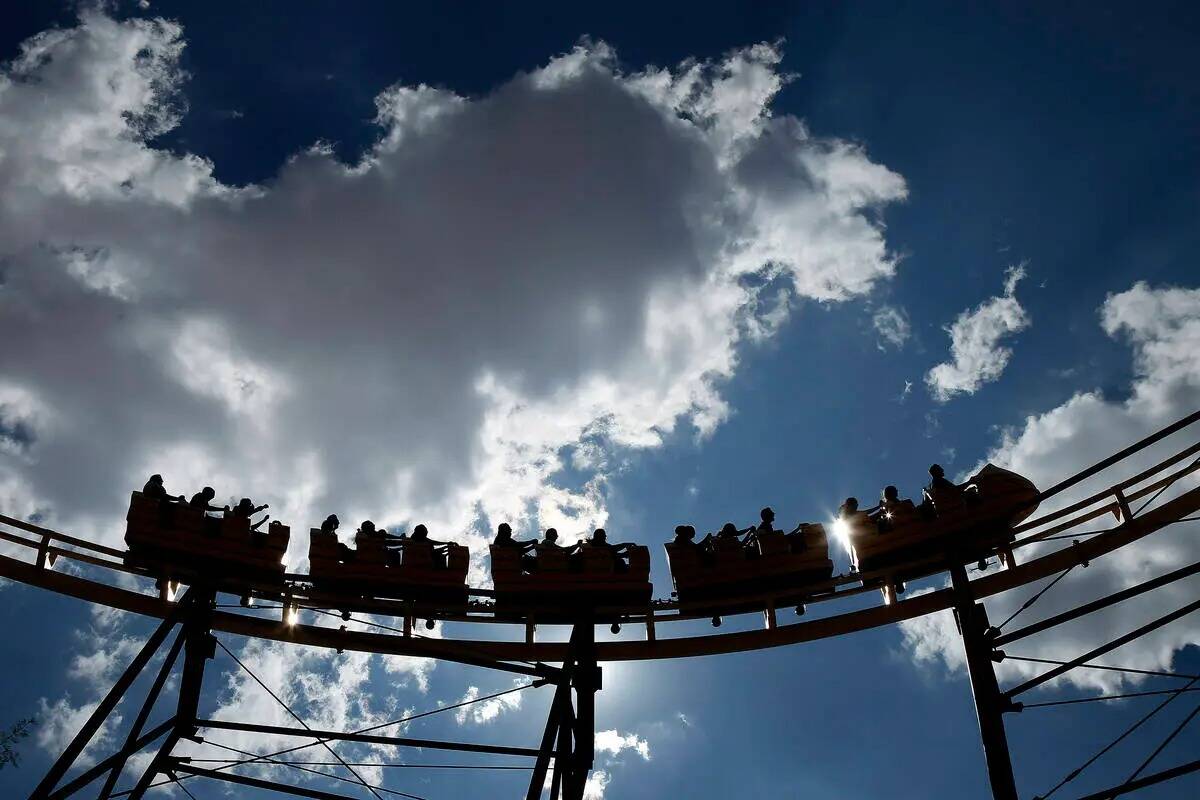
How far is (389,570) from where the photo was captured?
13477mm

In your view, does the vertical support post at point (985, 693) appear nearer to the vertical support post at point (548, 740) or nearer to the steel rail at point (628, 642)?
the steel rail at point (628, 642)

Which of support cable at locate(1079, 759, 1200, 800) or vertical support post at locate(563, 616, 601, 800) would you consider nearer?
support cable at locate(1079, 759, 1200, 800)

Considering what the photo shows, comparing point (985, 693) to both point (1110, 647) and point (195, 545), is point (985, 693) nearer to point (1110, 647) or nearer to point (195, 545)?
point (1110, 647)

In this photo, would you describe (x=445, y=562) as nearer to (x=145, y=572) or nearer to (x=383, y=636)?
(x=383, y=636)

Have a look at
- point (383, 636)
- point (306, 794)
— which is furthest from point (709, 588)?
point (306, 794)

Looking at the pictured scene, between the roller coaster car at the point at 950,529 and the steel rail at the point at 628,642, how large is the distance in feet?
1.18

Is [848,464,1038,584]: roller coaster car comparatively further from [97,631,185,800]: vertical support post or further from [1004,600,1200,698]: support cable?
[97,631,185,800]: vertical support post

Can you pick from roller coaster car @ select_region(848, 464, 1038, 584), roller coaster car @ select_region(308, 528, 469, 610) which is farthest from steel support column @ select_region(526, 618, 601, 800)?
roller coaster car @ select_region(848, 464, 1038, 584)

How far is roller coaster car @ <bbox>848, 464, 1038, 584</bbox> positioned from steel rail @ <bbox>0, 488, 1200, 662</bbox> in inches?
14.1

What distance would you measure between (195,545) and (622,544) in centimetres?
525

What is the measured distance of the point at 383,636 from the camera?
44.3ft

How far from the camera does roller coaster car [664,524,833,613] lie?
1340 centimetres

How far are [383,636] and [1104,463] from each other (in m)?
8.82

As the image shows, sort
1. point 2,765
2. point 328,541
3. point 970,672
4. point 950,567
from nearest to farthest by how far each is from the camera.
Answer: point 970,672 < point 950,567 < point 328,541 < point 2,765
